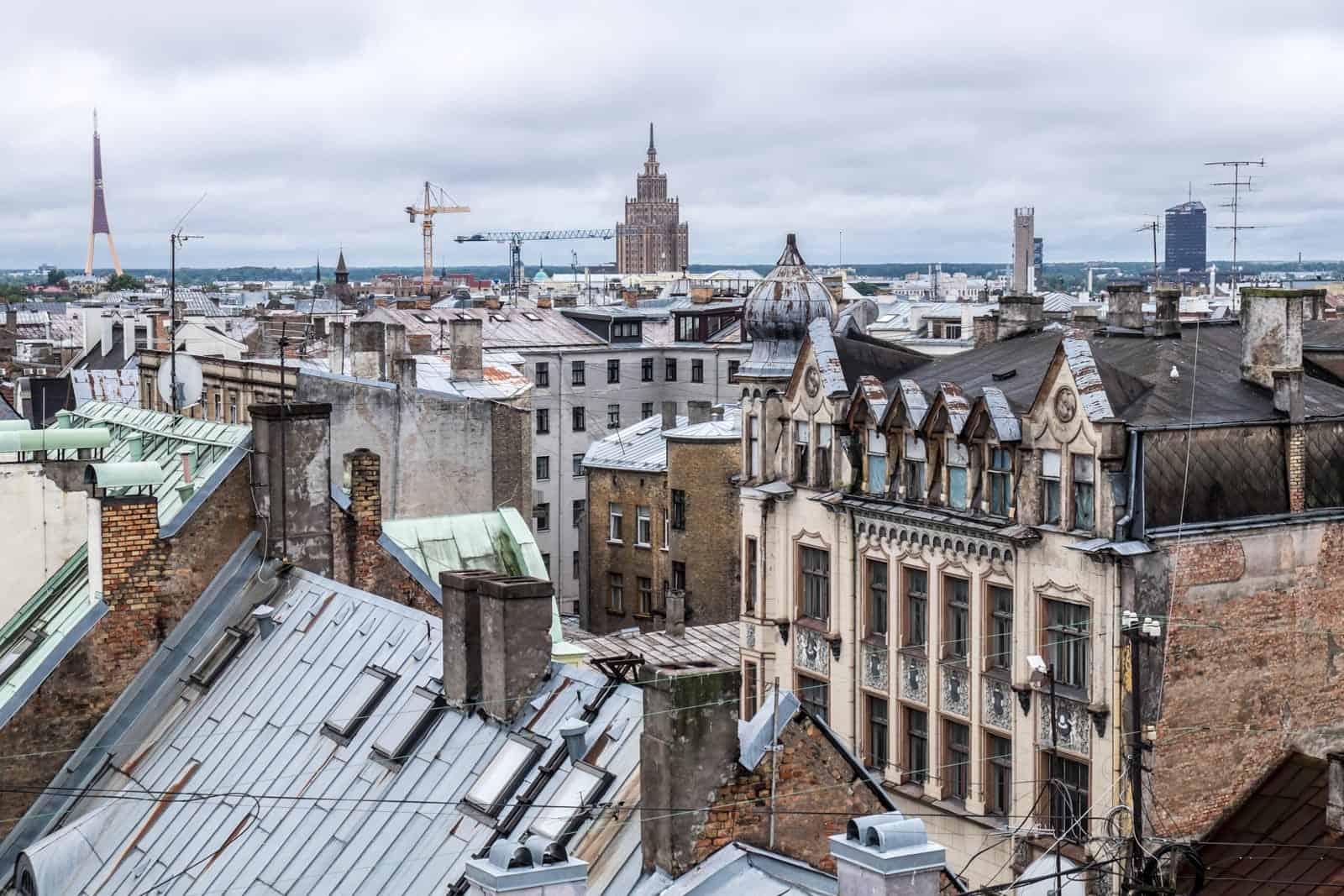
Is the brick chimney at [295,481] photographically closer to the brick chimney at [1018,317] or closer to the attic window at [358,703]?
the attic window at [358,703]

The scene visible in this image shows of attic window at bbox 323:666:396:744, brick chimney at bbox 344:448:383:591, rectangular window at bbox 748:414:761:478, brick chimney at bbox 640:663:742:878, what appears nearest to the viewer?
brick chimney at bbox 640:663:742:878

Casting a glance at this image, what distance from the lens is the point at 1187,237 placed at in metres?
83.9

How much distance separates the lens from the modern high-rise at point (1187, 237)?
61969 mm

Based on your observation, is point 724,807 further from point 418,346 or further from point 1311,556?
point 418,346

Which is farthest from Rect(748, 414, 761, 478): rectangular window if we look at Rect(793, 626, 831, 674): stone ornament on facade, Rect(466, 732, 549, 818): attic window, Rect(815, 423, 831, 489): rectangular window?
Rect(466, 732, 549, 818): attic window

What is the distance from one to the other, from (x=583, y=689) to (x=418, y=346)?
62.5 m

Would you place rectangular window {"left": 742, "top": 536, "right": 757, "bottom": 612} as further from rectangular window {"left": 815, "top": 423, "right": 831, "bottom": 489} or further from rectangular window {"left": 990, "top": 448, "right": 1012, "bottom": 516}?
rectangular window {"left": 990, "top": 448, "right": 1012, "bottom": 516}

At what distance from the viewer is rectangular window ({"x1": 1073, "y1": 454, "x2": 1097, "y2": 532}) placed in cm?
3331

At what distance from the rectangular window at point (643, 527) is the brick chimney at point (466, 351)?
7277 millimetres

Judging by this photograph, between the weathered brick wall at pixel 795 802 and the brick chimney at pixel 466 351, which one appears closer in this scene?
the weathered brick wall at pixel 795 802

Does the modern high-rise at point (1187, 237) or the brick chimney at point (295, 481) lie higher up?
the modern high-rise at point (1187, 237)

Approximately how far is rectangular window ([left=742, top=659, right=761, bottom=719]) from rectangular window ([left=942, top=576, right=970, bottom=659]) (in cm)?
674

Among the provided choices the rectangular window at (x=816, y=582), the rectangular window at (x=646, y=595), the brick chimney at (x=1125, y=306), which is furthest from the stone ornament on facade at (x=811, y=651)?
the rectangular window at (x=646, y=595)

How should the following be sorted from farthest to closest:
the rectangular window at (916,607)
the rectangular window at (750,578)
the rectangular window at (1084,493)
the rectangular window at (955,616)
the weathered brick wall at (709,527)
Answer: the weathered brick wall at (709,527) → the rectangular window at (750,578) → the rectangular window at (916,607) → the rectangular window at (955,616) → the rectangular window at (1084,493)
